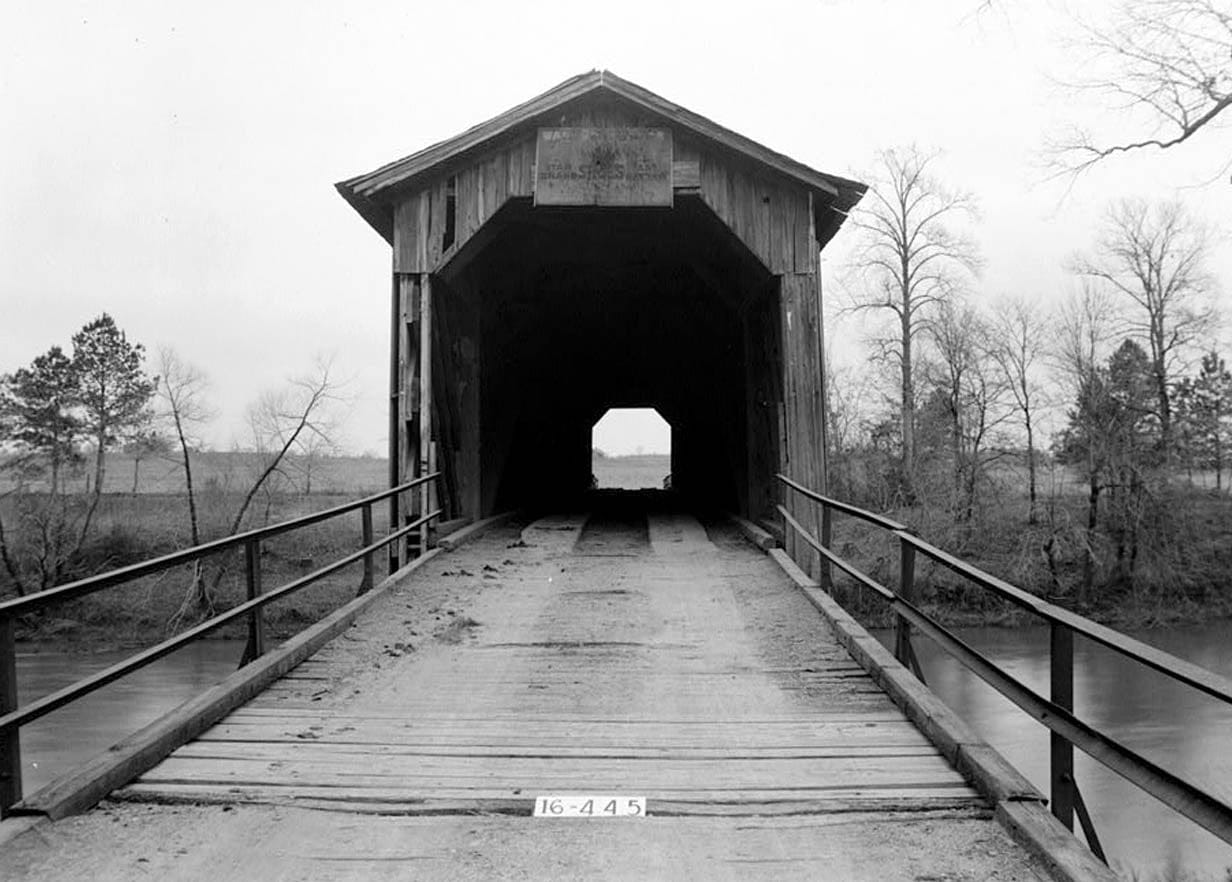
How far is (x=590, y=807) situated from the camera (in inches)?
149

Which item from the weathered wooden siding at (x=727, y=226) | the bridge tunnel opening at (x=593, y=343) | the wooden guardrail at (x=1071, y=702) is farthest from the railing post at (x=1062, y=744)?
the bridge tunnel opening at (x=593, y=343)

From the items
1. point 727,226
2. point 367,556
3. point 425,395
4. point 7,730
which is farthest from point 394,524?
point 7,730

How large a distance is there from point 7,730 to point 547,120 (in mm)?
8033

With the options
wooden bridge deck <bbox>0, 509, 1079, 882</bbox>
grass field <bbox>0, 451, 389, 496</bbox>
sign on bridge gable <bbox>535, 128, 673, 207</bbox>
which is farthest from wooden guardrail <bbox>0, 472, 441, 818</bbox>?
grass field <bbox>0, 451, 389, 496</bbox>

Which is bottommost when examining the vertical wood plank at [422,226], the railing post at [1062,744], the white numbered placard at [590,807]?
the white numbered placard at [590,807]

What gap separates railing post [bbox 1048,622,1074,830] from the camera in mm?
3623

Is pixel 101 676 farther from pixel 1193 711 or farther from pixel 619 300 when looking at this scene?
pixel 1193 711

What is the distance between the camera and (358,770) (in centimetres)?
425

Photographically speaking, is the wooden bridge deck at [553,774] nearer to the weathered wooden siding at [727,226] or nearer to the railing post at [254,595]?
the railing post at [254,595]

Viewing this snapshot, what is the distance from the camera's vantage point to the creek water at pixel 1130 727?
14133 millimetres

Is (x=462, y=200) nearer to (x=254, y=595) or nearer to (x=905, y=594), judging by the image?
(x=254, y=595)

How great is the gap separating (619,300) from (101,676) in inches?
520

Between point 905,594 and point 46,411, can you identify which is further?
point 46,411

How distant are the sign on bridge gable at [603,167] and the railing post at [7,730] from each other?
7.42m
